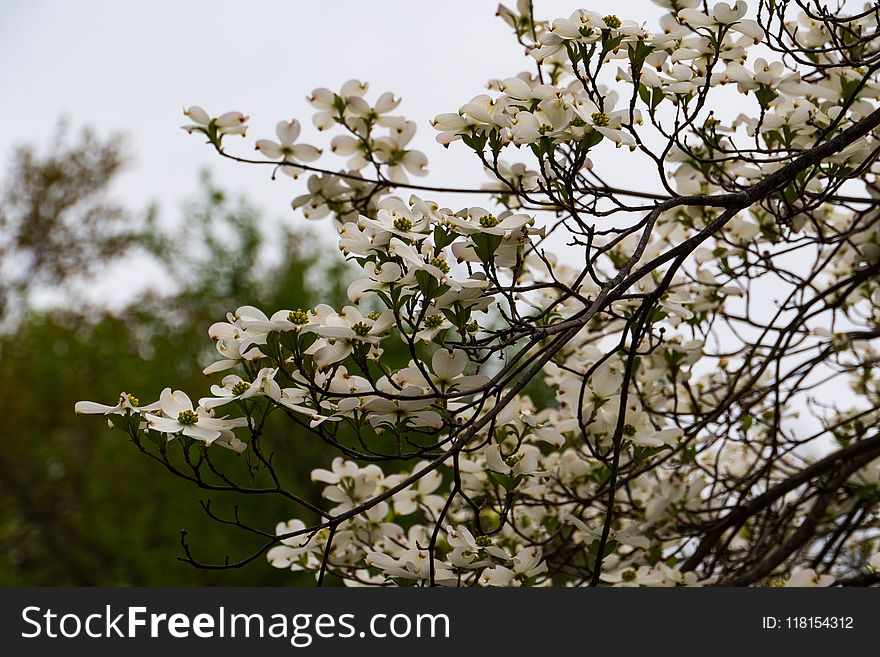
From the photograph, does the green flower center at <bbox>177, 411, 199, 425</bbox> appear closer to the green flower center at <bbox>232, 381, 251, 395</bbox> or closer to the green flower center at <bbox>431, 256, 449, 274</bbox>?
the green flower center at <bbox>232, 381, 251, 395</bbox>

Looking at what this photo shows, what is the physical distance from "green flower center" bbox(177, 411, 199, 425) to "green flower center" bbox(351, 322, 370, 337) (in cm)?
25

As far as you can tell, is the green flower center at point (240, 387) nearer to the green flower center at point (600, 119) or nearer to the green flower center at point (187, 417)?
the green flower center at point (187, 417)

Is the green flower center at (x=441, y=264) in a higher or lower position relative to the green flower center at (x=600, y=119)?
lower

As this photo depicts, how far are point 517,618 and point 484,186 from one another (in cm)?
91

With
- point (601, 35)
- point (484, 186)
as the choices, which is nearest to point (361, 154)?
point (484, 186)

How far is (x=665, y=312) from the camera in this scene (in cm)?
165

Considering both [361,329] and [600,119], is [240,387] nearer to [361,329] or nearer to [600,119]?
[361,329]

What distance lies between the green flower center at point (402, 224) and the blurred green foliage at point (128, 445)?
562cm

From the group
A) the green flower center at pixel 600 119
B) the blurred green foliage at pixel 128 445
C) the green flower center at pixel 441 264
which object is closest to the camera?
the green flower center at pixel 441 264

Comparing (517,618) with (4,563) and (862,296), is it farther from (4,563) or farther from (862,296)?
(4,563)

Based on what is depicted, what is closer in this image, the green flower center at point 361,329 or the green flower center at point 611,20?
the green flower center at point 361,329

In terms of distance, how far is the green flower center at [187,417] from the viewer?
4.35ft

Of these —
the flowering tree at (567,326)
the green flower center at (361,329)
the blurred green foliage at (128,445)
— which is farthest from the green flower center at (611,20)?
the blurred green foliage at (128,445)

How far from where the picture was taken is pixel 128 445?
8352 millimetres
